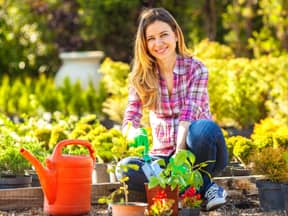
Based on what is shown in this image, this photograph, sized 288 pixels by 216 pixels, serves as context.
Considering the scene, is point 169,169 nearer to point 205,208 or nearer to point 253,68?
point 205,208

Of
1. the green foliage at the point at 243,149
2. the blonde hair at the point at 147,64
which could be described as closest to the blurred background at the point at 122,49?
the green foliage at the point at 243,149

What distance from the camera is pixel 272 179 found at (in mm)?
4102

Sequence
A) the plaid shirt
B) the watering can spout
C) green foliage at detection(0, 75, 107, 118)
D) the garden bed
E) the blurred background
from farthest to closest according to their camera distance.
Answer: green foliage at detection(0, 75, 107, 118) → the blurred background → the plaid shirt → the garden bed → the watering can spout

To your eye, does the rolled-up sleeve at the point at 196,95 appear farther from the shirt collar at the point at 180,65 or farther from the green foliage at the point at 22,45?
the green foliage at the point at 22,45

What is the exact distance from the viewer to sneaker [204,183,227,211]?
3.93m

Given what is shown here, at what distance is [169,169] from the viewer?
3.67 m

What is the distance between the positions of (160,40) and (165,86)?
234 millimetres

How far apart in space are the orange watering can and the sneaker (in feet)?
1.91

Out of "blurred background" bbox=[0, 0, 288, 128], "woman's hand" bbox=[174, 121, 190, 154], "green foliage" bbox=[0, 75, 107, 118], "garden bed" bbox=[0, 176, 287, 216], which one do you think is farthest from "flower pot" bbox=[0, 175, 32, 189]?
"green foliage" bbox=[0, 75, 107, 118]

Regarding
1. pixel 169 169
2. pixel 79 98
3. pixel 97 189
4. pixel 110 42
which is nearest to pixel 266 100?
pixel 79 98

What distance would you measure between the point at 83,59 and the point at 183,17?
164 centimetres

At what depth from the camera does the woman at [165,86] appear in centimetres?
420

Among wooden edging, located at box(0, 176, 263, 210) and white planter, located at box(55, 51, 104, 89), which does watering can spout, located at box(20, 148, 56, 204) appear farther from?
white planter, located at box(55, 51, 104, 89)

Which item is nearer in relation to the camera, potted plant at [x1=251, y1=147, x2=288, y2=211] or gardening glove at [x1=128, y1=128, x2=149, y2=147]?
gardening glove at [x1=128, y1=128, x2=149, y2=147]
